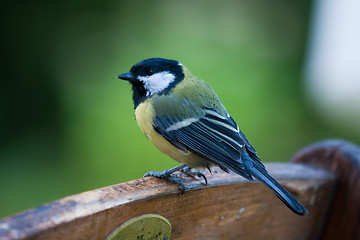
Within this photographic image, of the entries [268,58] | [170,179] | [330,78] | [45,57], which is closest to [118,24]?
[45,57]

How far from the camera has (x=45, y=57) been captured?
3395 millimetres

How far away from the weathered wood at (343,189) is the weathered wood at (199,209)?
0.10 feet

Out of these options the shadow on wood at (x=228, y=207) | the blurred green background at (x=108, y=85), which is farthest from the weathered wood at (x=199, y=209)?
the blurred green background at (x=108, y=85)

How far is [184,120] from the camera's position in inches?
63.4

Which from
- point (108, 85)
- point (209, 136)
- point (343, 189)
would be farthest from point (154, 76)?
point (108, 85)

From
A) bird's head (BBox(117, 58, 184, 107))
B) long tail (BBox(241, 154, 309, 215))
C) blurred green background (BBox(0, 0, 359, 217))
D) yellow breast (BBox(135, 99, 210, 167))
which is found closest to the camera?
long tail (BBox(241, 154, 309, 215))

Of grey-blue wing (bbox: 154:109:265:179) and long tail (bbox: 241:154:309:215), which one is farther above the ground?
grey-blue wing (bbox: 154:109:265:179)

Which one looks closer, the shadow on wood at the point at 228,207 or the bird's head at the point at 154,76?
the shadow on wood at the point at 228,207

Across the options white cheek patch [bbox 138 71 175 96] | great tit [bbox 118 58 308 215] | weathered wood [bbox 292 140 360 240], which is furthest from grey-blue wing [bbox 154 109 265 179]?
weathered wood [bbox 292 140 360 240]

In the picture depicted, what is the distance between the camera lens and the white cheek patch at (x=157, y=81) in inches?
66.1

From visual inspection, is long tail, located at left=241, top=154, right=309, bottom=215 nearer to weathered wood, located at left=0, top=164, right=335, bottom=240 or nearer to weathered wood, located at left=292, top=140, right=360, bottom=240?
weathered wood, located at left=0, top=164, right=335, bottom=240

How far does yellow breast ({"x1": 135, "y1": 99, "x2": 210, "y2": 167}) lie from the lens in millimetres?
1548

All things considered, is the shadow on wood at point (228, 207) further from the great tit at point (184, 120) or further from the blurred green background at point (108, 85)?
the blurred green background at point (108, 85)

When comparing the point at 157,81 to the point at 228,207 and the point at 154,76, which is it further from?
the point at 228,207
